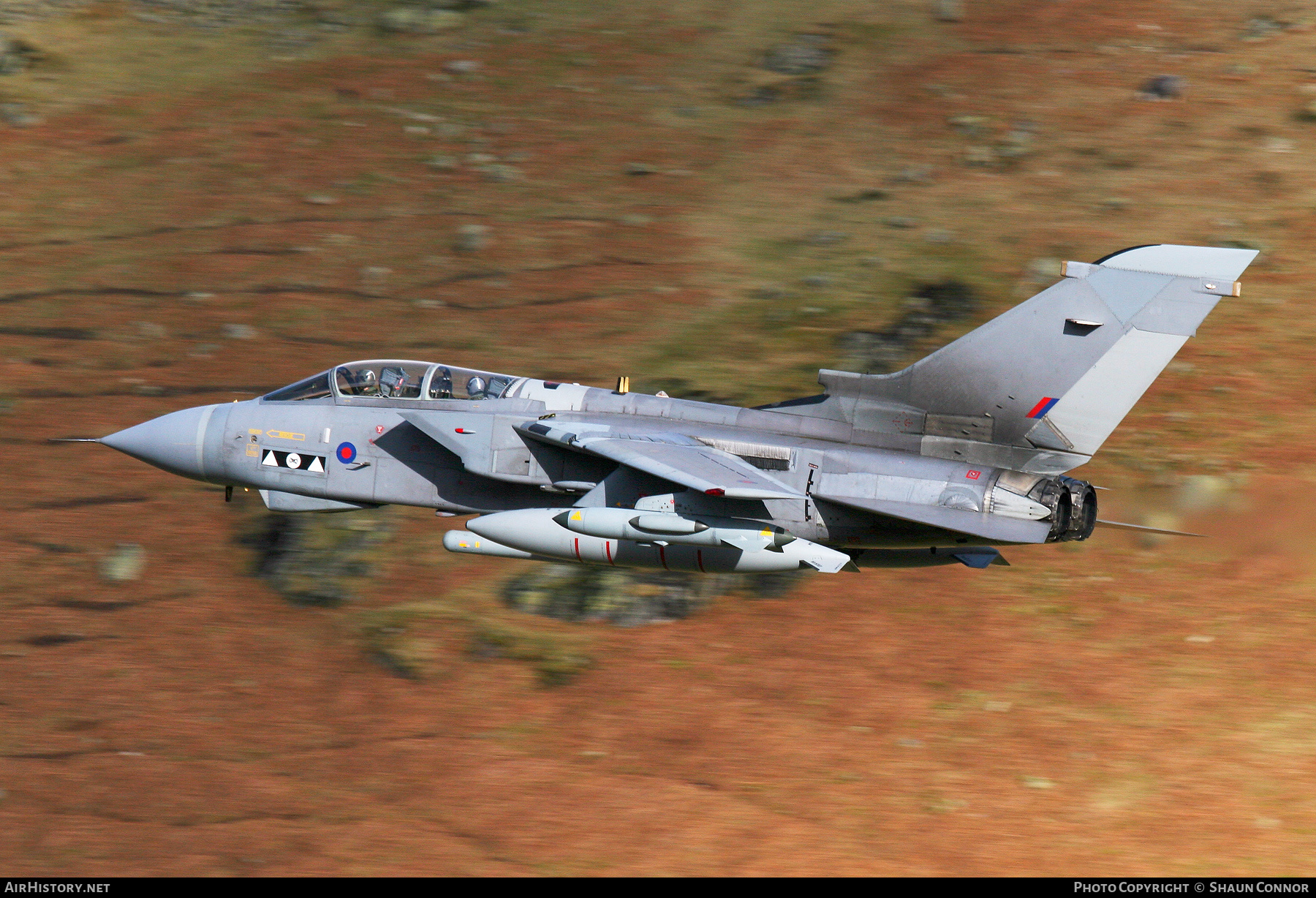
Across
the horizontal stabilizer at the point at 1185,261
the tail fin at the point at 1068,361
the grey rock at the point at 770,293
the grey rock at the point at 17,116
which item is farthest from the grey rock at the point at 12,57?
the horizontal stabilizer at the point at 1185,261

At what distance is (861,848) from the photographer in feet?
50.1

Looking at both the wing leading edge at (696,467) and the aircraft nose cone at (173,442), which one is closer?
the wing leading edge at (696,467)

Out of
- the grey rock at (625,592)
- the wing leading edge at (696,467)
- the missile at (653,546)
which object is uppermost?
the wing leading edge at (696,467)

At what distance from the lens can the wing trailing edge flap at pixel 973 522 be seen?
13.9m

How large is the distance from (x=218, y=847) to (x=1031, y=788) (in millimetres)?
10482

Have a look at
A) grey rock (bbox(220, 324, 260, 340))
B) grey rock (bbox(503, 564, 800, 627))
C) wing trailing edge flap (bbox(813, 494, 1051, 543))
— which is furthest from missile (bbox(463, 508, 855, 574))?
grey rock (bbox(220, 324, 260, 340))

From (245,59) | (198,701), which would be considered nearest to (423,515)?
(198,701)

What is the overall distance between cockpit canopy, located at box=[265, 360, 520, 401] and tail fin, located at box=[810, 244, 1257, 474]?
17.8 feet

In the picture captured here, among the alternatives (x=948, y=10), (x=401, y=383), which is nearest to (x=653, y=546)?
(x=401, y=383)

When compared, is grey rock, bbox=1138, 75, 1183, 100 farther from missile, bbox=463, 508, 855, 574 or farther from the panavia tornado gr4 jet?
missile, bbox=463, 508, 855, 574

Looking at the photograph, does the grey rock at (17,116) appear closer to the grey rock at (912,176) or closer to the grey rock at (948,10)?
the grey rock at (912,176)

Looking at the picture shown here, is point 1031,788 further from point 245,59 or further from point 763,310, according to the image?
point 245,59

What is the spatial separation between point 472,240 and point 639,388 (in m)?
7.73

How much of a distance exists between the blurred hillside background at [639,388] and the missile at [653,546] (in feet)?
11.0
